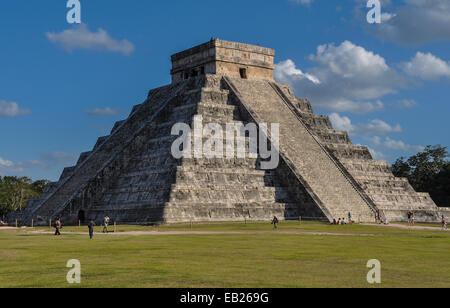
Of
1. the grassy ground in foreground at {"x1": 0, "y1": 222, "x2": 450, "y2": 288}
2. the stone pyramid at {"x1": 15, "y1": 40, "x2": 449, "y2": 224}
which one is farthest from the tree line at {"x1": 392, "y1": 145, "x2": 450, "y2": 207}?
the grassy ground in foreground at {"x1": 0, "y1": 222, "x2": 450, "y2": 288}

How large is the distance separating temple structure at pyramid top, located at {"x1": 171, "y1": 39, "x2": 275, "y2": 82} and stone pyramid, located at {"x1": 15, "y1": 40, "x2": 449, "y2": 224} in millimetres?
91

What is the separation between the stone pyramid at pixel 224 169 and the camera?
41.8 m

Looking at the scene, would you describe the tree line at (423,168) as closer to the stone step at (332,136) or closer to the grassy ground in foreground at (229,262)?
the stone step at (332,136)

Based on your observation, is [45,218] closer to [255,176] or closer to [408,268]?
[255,176]

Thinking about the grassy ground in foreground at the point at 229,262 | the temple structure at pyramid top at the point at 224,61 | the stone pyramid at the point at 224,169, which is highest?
the temple structure at pyramid top at the point at 224,61

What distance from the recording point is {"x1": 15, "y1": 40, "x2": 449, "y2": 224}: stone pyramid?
41.8 metres

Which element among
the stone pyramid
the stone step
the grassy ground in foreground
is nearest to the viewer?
the grassy ground in foreground

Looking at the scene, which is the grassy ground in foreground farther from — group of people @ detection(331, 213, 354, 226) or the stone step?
the stone step

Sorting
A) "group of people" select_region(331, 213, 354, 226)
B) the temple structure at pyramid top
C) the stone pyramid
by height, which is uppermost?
the temple structure at pyramid top

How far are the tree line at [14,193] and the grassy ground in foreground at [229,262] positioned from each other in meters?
61.6

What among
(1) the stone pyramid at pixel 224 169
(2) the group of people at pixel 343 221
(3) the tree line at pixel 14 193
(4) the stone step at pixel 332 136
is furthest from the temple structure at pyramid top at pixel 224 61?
(3) the tree line at pixel 14 193

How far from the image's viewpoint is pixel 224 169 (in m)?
43.8

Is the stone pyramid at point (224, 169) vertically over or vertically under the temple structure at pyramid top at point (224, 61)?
under

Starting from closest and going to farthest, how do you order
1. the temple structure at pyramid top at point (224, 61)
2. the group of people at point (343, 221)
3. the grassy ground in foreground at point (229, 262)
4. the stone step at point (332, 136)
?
the grassy ground in foreground at point (229, 262) < the group of people at point (343, 221) < the stone step at point (332, 136) < the temple structure at pyramid top at point (224, 61)
